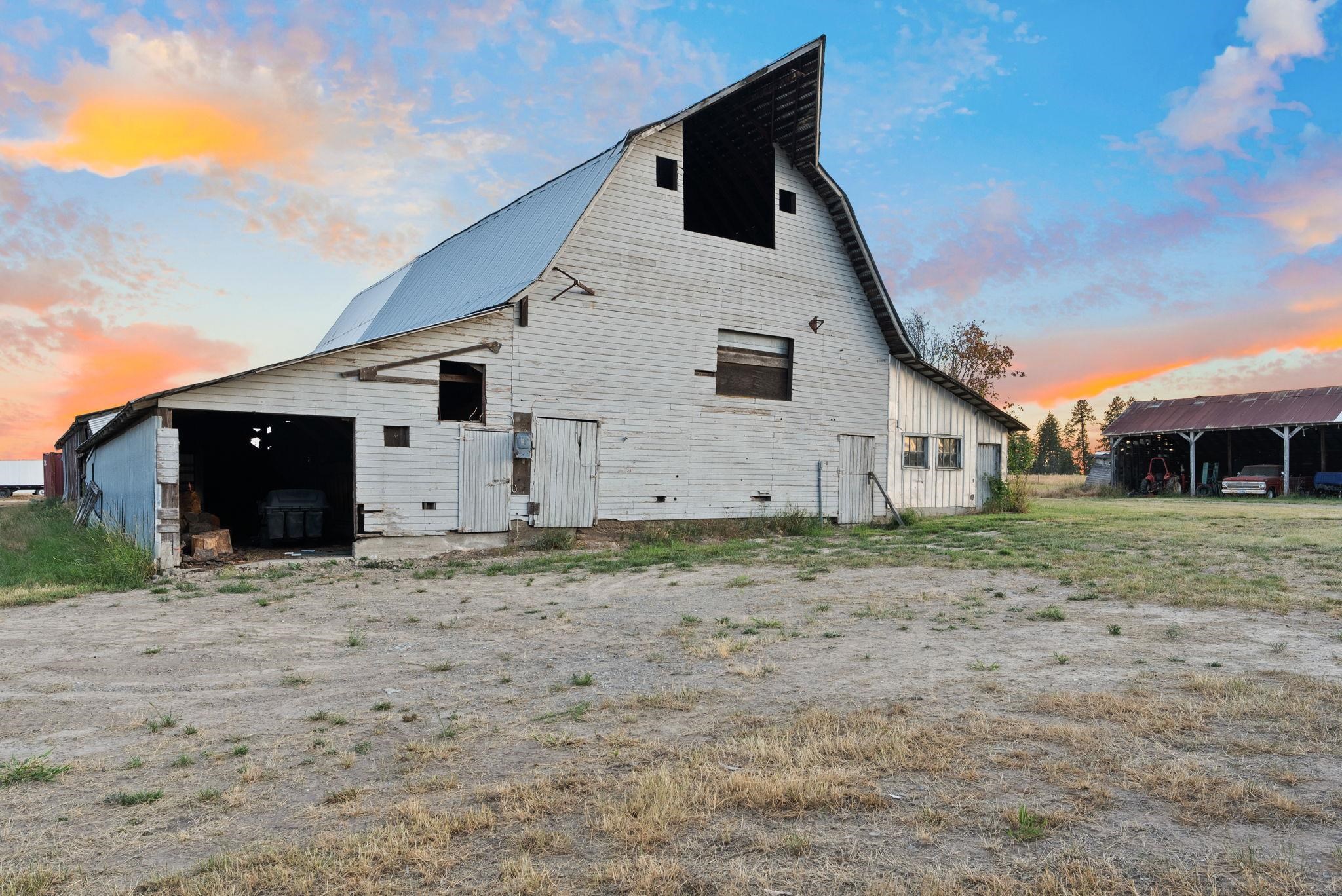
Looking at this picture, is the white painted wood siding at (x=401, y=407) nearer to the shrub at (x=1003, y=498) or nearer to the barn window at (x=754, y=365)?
the barn window at (x=754, y=365)

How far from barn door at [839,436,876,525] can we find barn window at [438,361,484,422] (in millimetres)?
8745

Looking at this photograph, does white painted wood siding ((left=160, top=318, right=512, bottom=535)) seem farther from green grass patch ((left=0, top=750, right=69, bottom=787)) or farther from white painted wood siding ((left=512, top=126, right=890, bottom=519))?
green grass patch ((left=0, top=750, right=69, bottom=787))

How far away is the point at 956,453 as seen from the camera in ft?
76.3

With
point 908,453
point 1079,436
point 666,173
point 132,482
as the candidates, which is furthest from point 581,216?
point 1079,436

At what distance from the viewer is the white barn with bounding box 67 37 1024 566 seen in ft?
47.9

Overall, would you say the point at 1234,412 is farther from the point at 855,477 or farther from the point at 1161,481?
the point at 855,477

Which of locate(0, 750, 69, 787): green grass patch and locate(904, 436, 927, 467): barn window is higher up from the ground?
locate(904, 436, 927, 467): barn window

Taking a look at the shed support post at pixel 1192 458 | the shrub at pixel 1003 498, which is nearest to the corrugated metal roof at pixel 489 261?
the shrub at pixel 1003 498

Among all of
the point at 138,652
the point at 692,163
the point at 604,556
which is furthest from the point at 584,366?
the point at 138,652

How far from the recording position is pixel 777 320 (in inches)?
747

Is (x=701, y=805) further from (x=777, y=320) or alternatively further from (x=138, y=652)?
(x=777, y=320)

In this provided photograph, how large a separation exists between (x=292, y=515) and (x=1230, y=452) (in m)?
41.9

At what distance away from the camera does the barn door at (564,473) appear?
16031mm

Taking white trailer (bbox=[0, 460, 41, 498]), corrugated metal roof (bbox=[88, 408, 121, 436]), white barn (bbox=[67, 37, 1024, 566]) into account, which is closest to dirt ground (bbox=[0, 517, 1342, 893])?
white barn (bbox=[67, 37, 1024, 566])
